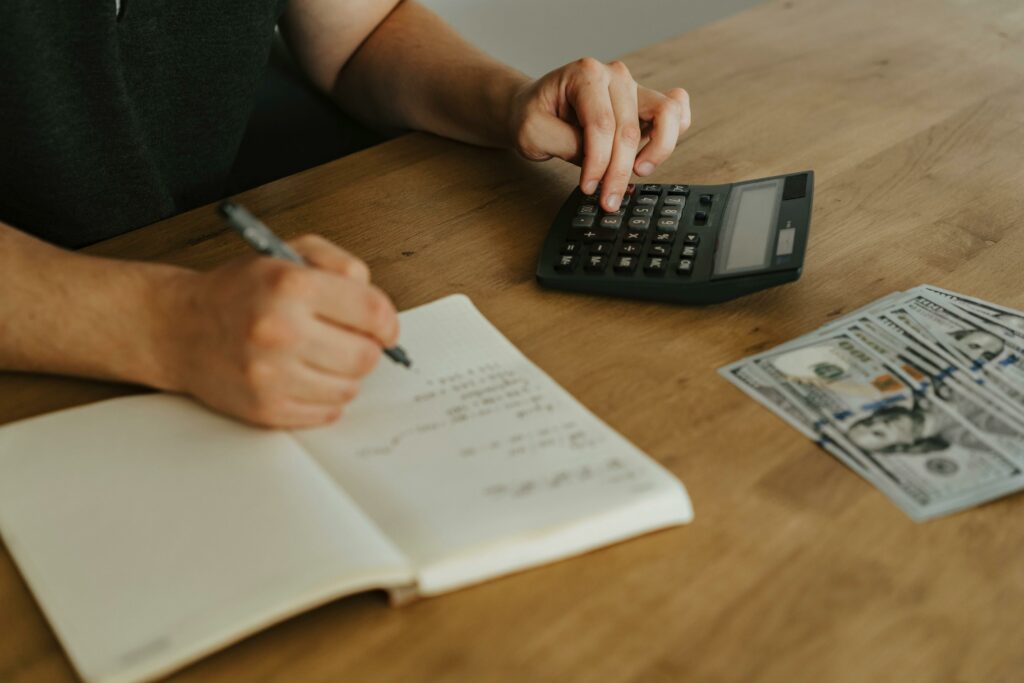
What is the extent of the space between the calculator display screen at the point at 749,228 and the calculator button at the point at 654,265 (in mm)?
40

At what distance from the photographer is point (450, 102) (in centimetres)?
104

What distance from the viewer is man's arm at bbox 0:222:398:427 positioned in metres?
0.60

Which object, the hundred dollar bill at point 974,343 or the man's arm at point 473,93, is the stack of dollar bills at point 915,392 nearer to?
the hundred dollar bill at point 974,343

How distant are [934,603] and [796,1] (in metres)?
0.99

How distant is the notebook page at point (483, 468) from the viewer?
54 centimetres

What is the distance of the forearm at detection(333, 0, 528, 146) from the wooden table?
0.04 metres

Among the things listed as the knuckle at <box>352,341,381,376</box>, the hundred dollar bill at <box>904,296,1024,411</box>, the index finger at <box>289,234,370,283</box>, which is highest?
the index finger at <box>289,234,370,283</box>

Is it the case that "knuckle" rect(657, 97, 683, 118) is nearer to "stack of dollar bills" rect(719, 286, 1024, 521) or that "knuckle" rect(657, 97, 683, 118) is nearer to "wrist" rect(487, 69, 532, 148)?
"wrist" rect(487, 69, 532, 148)

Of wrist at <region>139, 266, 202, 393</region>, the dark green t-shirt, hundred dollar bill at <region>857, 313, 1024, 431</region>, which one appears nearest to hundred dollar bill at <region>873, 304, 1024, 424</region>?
hundred dollar bill at <region>857, 313, 1024, 431</region>

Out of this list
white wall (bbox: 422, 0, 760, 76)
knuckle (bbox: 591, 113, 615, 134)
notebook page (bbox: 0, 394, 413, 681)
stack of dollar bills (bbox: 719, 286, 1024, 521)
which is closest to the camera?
notebook page (bbox: 0, 394, 413, 681)

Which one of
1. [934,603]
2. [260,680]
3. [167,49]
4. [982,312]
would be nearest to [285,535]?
[260,680]

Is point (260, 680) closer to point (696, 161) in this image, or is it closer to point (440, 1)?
point (696, 161)

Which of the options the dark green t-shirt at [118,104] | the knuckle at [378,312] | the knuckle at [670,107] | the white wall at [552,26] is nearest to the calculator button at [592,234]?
the knuckle at [670,107]

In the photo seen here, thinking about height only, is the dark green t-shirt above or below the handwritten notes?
above
